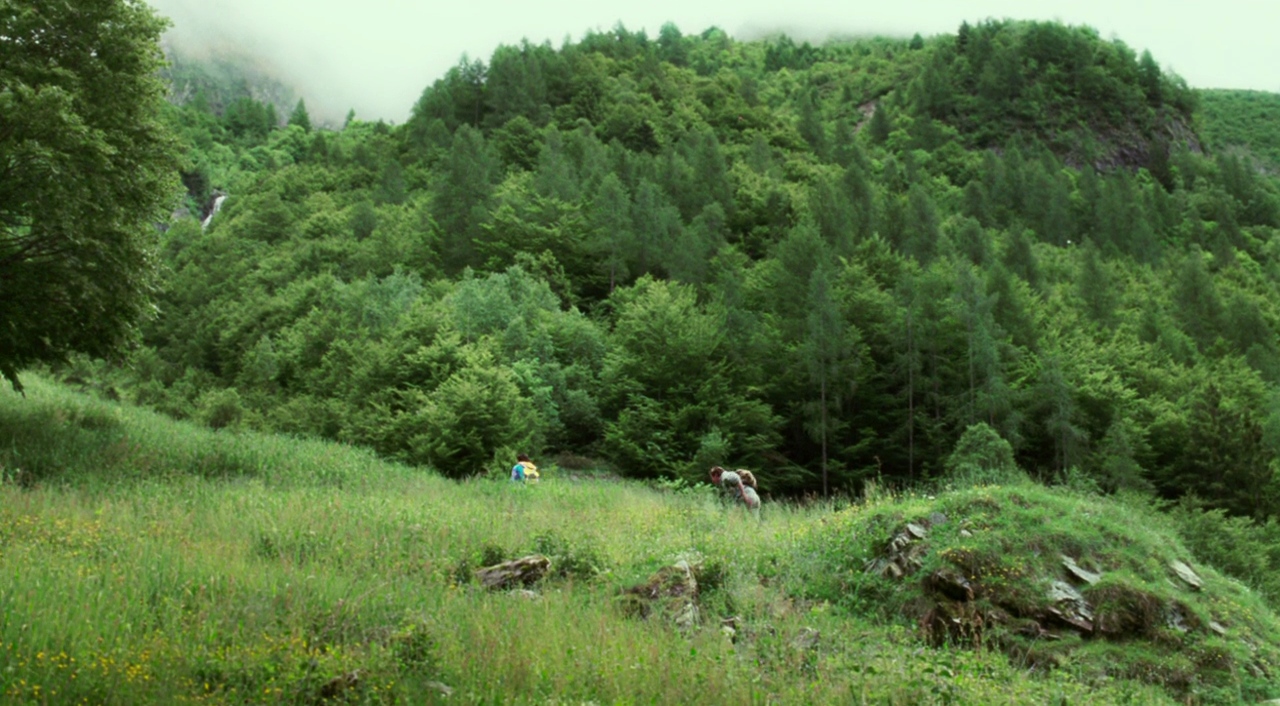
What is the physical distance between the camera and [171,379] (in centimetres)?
5394

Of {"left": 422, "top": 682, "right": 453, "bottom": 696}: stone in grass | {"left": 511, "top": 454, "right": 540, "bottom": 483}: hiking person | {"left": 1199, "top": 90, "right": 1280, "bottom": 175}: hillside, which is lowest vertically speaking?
{"left": 511, "top": 454, "right": 540, "bottom": 483}: hiking person

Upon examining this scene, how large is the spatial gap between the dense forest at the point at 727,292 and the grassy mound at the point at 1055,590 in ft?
47.4

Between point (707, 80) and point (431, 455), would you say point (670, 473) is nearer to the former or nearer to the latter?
point (431, 455)

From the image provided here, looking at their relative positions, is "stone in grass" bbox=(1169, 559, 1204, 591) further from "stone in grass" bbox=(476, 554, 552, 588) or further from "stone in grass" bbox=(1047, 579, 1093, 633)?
"stone in grass" bbox=(476, 554, 552, 588)

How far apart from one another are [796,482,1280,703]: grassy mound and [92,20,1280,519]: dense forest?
14.4m

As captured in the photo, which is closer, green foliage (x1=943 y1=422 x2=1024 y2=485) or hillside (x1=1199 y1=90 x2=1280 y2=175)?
green foliage (x1=943 y1=422 x2=1024 y2=485)

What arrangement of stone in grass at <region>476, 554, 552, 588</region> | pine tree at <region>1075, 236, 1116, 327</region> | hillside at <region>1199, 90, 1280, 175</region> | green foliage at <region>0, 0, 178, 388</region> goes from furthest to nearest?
hillside at <region>1199, 90, 1280, 175</region>
pine tree at <region>1075, 236, 1116, 327</region>
green foliage at <region>0, 0, 178, 388</region>
stone in grass at <region>476, 554, 552, 588</region>

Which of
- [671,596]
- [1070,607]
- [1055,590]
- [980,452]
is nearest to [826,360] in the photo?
[980,452]

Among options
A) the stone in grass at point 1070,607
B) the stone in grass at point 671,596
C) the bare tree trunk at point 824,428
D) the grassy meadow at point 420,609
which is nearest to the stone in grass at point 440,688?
the grassy meadow at point 420,609

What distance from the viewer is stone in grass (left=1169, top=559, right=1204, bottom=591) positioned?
1124 centimetres

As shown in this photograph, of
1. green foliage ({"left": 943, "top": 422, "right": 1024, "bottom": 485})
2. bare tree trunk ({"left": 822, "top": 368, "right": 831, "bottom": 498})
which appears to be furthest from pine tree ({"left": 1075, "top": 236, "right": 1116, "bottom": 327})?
green foliage ({"left": 943, "top": 422, "right": 1024, "bottom": 485})

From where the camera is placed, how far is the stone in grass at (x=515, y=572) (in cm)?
1054

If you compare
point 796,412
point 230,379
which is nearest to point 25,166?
point 796,412

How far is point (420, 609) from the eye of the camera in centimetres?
851
